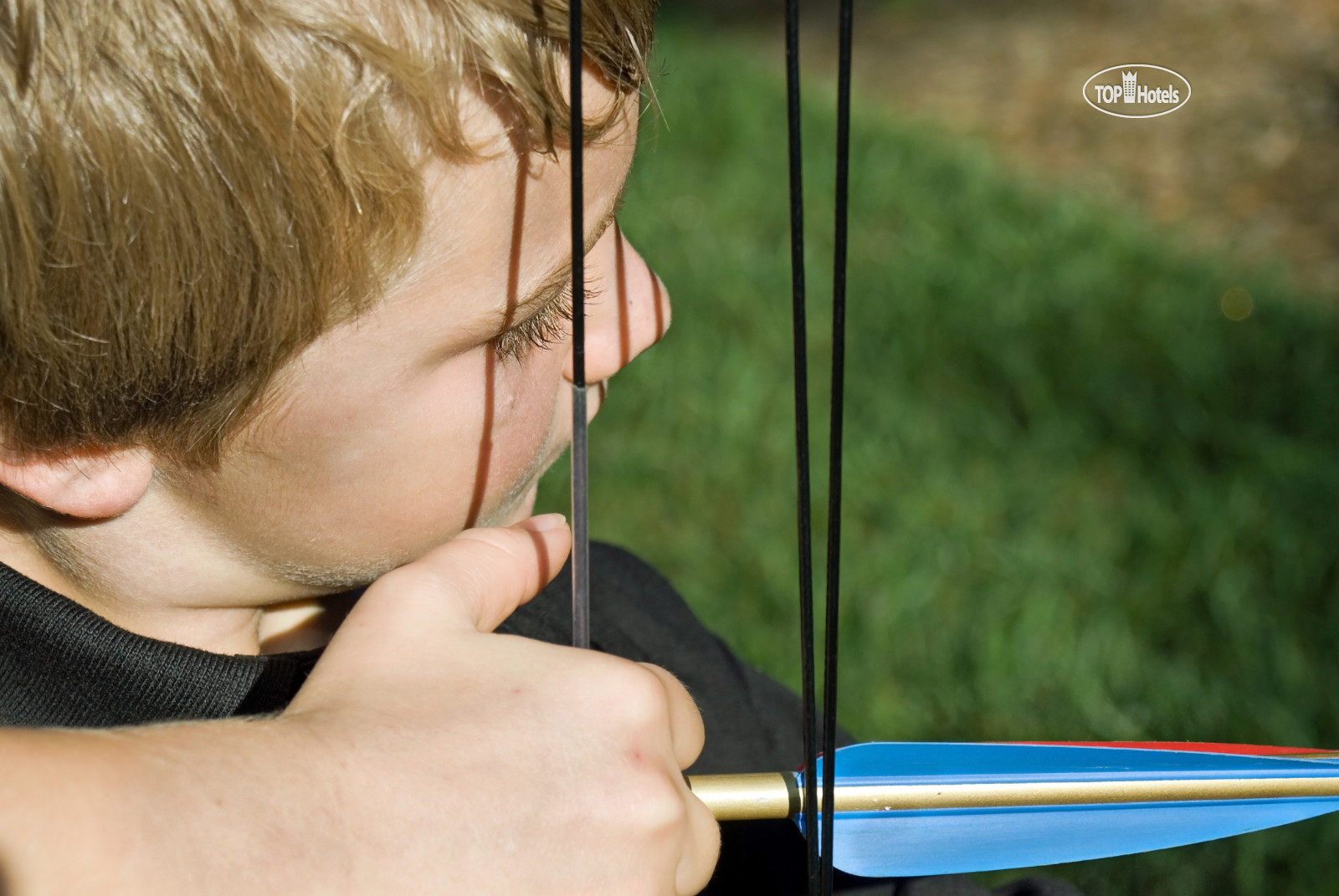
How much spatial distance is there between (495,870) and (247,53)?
424 mm

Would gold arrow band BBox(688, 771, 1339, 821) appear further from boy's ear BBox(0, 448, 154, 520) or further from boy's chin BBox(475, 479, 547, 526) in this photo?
boy's ear BBox(0, 448, 154, 520)

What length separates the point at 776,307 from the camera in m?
3.00

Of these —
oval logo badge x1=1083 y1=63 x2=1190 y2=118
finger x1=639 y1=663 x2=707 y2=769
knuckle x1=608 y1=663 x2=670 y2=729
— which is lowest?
finger x1=639 y1=663 x2=707 y2=769

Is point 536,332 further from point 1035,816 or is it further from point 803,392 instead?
point 1035,816

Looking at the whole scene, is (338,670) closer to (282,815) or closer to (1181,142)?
(282,815)

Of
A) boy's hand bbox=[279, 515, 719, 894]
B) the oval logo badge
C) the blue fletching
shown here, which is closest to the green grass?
the oval logo badge

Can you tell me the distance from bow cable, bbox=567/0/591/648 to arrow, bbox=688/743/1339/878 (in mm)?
122

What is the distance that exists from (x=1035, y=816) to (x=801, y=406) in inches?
11.6

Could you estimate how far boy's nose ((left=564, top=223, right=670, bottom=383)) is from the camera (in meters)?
0.93

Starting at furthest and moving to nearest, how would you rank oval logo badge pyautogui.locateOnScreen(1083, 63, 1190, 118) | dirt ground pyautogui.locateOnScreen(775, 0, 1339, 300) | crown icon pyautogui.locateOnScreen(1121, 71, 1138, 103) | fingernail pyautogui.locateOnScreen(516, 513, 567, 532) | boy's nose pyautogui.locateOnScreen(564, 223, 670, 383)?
Result: dirt ground pyautogui.locateOnScreen(775, 0, 1339, 300), crown icon pyautogui.locateOnScreen(1121, 71, 1138, 103), oval logo badge pyautogui.locateOnScreen(1083, 63, 1190, 118), boy's nose pyautogui.locateOnScreen(564, 223, 670, 383), fingernail pyautogui.locateOnScreen(516, 513, 567, 532)

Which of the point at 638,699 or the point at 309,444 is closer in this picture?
the point at 638,699

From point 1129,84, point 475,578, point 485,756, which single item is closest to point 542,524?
Answer: point 475,578

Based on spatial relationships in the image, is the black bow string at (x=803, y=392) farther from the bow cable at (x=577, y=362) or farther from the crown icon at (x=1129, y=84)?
the crown icon at (x=1129, y=84)

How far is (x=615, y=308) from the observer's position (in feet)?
3.11
